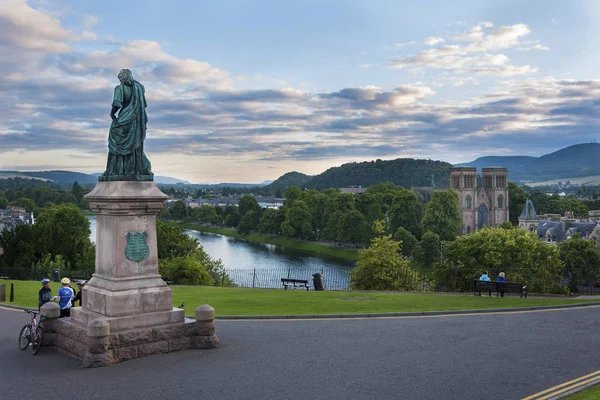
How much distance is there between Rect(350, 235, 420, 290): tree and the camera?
3434 centimetres

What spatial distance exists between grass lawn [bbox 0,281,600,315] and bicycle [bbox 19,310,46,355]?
5126mm

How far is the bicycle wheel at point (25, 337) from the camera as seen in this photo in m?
13.4

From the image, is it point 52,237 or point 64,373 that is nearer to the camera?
point 64,373

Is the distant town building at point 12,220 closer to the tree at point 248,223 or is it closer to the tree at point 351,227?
the tree at point 248,223

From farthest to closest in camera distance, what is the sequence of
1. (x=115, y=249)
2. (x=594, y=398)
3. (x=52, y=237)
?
(x=52, y=237) < (x=115, y=249) < (x=594, y=398)

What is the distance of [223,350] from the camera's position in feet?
42.5

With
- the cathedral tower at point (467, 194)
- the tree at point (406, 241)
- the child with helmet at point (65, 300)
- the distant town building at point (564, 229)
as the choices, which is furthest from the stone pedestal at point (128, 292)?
the cathedral tower at point (467, 194)

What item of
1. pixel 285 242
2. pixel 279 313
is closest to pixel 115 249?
pixel 279 313

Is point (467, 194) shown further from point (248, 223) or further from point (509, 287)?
point (509, 287)

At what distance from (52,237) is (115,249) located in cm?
3643

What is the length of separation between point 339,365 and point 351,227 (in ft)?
242

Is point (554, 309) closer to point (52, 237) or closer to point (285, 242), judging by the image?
point (52, 237)

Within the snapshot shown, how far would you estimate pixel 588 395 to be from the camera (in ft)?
31.2

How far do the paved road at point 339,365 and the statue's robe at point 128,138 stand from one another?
4276 millimetres
